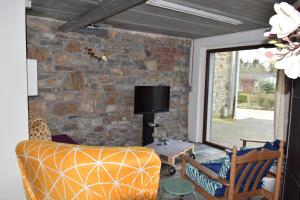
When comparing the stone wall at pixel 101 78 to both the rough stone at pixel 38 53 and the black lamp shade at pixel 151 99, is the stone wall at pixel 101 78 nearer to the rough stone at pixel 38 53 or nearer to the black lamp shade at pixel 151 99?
the rough stone at pixel 38 53

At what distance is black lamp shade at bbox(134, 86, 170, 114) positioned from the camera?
454 centimetres

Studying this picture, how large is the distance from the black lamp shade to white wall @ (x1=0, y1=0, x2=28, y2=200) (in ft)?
8.76

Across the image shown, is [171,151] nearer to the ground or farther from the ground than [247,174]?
nearer to the ground

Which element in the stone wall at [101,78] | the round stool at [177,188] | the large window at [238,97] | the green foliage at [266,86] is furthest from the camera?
the large window at [238,97]

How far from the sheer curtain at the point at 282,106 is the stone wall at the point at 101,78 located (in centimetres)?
216

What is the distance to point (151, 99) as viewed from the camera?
15.4ft

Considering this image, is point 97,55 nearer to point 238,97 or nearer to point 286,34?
point 238,97

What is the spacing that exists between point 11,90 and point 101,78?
8.24 feet

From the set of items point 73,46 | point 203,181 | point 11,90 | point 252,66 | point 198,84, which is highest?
point 73,46

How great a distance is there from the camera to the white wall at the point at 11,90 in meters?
1.86

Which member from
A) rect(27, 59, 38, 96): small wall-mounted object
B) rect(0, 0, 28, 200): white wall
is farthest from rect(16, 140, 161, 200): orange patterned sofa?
rect(27, 59, 38, 96): small wall-mounted object

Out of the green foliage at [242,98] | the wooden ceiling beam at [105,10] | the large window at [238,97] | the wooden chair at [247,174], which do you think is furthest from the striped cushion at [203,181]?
the green foliage at [242,98]

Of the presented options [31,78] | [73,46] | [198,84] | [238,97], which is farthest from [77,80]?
[238,97]

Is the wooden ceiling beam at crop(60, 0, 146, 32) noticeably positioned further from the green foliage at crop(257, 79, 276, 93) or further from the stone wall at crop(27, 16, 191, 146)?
the green foliage at crop(257, 79, 276, 93)
